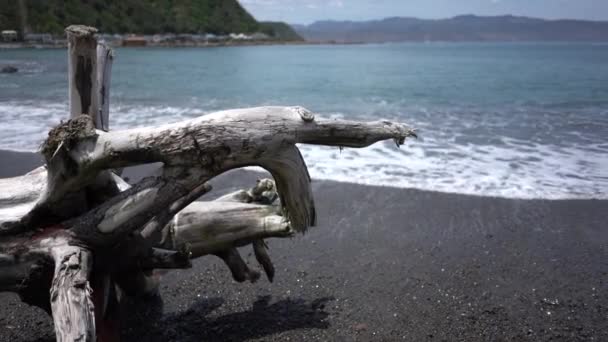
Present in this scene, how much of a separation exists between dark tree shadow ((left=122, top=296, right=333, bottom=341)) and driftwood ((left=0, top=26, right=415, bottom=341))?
0.53 meters

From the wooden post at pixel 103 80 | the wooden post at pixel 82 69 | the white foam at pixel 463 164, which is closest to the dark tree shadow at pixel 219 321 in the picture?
the wooden post at pixel 103 80

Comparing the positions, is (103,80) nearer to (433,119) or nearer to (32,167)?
(32,167)

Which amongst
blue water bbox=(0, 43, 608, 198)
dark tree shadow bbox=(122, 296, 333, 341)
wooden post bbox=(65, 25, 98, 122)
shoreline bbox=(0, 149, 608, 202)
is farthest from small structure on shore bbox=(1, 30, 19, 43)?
dark tree shadow bbox=(122, 296, 333, 341)

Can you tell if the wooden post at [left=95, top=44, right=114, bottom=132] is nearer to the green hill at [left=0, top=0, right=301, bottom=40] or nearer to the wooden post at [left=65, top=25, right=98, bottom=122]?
the wooden post at [left=65, top=25, right=98, bottom=122]

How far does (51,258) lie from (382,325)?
2.18 m

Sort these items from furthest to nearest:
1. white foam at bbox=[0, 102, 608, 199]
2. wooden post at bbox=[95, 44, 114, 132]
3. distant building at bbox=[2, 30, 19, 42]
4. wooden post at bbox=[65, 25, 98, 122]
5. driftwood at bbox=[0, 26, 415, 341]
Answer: distant building at bbox=[2, 30, 19, 42], white foam at bbox=[0, 102, 608, 199], wooden post at bbox=[95, 44, 114, 132], wooden post at bbox=[65, 25, 98, 122], driftwood at bbox=[0, 26, 415, 341]

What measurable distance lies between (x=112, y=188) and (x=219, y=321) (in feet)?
4.21

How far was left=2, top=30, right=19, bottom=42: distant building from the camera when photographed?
178 feet

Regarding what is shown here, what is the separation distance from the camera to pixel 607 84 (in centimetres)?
2541

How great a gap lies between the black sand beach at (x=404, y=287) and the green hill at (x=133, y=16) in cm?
6256

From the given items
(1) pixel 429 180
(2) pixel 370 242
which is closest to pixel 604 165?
(1) pixel 429 180

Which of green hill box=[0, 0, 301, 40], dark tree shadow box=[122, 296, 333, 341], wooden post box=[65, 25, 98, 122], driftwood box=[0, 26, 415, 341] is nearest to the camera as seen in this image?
driftwood box=[0, 26, 415, 341]

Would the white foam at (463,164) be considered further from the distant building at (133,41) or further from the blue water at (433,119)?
the distant building at (133,41)

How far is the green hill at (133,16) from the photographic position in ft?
202
